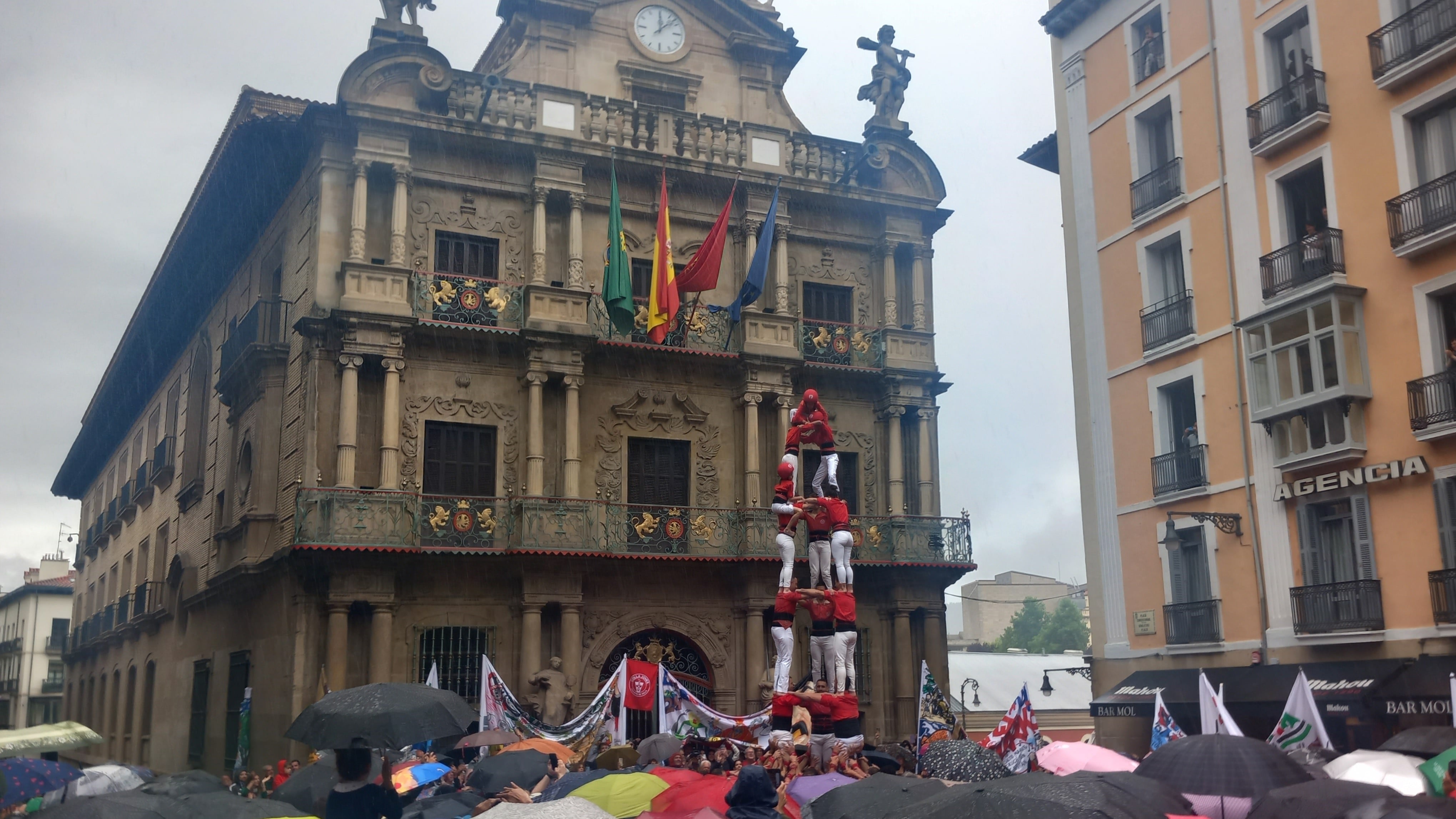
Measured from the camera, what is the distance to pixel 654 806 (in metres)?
10.5

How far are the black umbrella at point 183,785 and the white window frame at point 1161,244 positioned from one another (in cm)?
1842

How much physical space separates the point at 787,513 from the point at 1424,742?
8.16 meters

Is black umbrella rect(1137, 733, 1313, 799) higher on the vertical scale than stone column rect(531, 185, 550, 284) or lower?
lower

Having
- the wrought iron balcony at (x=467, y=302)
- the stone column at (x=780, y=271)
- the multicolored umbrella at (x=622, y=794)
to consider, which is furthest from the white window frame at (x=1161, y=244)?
the multicolored umbrella at (x=622, y=794)

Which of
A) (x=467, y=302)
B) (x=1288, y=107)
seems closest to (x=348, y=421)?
(x=467, y=302)

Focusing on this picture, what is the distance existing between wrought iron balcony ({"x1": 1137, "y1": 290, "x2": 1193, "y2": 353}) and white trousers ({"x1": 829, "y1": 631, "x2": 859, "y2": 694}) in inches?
401

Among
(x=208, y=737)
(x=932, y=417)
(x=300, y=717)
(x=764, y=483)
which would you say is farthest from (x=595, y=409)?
(x=300, y=717)

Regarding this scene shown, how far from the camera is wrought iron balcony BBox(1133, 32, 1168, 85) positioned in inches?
987

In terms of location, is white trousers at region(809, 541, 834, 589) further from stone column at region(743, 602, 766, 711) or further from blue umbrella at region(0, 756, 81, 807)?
stone column at region(743, 602, 766, 711)

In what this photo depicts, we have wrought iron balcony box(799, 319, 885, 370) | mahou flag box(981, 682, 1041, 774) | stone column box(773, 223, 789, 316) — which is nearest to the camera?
mahou flag box(981, 682, 1041, 774)

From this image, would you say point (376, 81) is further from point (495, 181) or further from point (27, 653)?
point (27, 653)

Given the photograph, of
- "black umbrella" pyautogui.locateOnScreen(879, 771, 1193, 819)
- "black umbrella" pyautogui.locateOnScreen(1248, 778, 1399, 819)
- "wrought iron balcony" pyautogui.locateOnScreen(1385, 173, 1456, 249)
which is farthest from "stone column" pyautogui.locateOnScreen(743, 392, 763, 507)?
"black umbrella" pyautogui.locateOnScreen(879, 771, 1193, 819)

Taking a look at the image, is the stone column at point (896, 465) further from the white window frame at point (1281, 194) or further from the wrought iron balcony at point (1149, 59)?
the white window frame at point (1281, 194)

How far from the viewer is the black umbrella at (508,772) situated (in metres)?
12.9
